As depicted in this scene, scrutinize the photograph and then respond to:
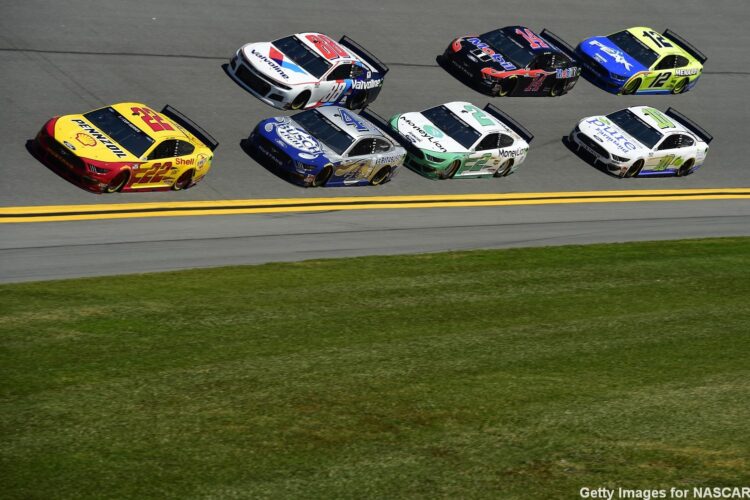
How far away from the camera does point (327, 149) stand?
968 inches

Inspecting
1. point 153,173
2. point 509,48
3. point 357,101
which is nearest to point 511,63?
point 509,48

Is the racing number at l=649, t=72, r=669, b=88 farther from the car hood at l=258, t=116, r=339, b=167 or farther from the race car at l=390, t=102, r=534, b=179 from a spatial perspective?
the car hood at l=258, t=116, r=339, b=167

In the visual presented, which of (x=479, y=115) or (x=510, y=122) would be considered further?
(x=510, y=122)

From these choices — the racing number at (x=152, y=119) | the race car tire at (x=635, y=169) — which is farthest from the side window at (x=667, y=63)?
the racing number at (x=152, y=119)

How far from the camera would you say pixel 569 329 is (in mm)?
18547

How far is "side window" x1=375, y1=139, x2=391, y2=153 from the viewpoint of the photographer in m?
25.2

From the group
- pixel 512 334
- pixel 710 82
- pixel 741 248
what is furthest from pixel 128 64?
pixel 710 82

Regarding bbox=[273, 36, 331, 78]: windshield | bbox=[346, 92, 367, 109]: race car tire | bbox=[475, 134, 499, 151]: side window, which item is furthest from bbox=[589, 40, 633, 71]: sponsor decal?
bbox=[273, 36, 331, 78]: windshield

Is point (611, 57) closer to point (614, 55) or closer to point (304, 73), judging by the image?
point (614, 55)

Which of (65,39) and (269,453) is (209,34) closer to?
(65,39)

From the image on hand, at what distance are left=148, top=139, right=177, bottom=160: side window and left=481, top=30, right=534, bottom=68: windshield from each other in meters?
11.7

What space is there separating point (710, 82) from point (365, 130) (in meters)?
15.6

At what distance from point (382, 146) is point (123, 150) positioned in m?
6.20

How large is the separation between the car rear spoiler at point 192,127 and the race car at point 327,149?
3.07ft
